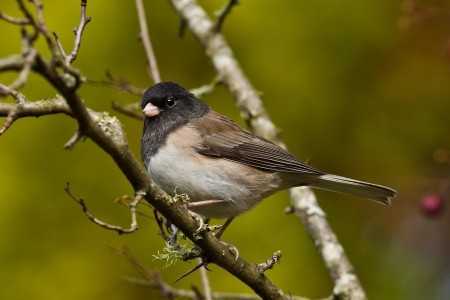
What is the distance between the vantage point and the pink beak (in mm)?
3080

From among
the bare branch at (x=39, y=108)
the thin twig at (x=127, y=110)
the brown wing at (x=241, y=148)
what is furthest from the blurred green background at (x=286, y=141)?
the bare branch at (x=39, y=108)

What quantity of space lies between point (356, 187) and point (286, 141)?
4.14 feet

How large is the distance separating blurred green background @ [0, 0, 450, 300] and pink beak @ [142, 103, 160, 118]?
42.7 inches

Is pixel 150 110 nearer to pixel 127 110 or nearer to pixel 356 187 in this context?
pixel 127 110

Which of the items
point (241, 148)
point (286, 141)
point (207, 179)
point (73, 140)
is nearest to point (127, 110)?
point (241, 148)

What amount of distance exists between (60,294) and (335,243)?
1.68 meters

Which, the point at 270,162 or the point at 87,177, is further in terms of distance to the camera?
the point at 87,177

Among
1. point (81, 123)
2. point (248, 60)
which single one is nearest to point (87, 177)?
point (248, 60)

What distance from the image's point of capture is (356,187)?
3143 mm

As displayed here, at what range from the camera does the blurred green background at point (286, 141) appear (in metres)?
4.01

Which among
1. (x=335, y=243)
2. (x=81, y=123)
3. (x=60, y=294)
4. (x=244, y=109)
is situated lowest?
(x=81, y=123)

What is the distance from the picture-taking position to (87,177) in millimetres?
4156

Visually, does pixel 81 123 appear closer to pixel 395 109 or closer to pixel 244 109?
pixel 244 109

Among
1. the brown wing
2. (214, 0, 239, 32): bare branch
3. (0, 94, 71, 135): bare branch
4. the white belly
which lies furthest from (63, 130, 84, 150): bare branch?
(214, 0, 239, 32): bare branch
